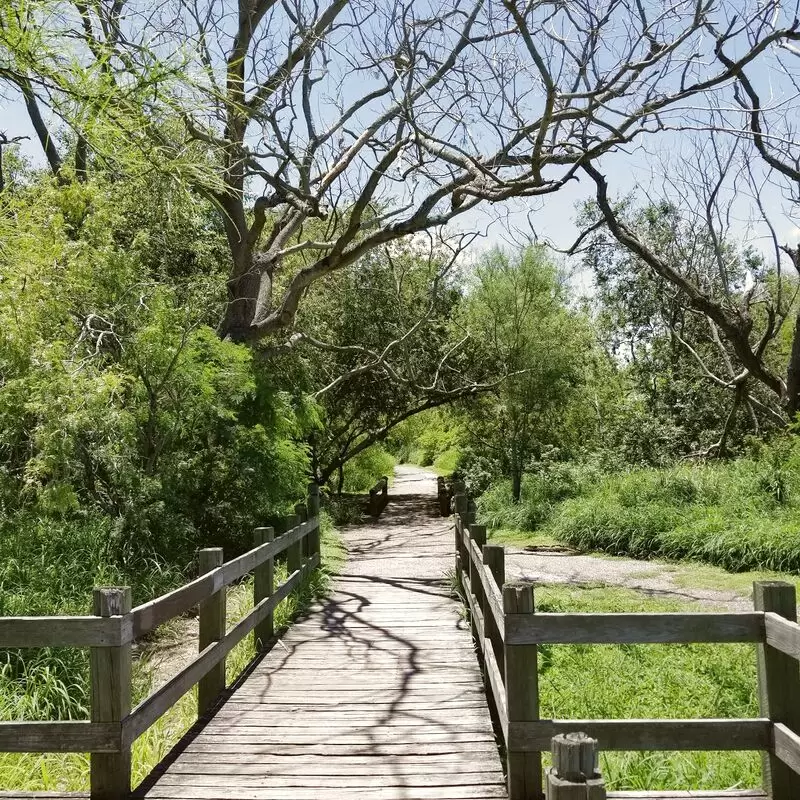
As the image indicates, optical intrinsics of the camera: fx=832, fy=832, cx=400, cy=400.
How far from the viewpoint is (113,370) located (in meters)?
10.3

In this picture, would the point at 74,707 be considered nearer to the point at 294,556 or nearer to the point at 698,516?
the point at 294,556

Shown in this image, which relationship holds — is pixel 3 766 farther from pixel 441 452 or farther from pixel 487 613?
pixel 441 452

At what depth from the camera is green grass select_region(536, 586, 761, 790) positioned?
4773 mm

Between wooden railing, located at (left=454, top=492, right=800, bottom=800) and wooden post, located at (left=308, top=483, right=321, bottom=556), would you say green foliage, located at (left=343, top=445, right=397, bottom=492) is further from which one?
wooden railing, located at (left=454, top=492, right=800, bottom=800)

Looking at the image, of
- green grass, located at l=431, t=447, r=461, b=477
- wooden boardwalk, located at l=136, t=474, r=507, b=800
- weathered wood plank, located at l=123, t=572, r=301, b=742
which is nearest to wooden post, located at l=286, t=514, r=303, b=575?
wooden boardwalk, located at l=136, t=474, r=507, b=800

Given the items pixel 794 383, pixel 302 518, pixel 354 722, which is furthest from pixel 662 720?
pixel 794 383

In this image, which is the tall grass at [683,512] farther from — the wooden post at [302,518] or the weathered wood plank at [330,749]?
the weathered wood plank at [330,749]

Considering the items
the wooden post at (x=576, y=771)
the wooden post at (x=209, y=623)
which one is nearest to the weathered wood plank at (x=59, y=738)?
the wooden post at (x=209, y=623)

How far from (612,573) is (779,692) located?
856 centimetres

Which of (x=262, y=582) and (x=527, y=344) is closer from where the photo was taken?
(x=262, y=582)

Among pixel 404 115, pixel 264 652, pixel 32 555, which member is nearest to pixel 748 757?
pixel 264 652

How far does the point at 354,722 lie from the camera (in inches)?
211

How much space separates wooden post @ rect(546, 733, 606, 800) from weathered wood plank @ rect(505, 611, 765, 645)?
4.59 feet

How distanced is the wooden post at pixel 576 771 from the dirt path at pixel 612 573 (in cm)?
759
